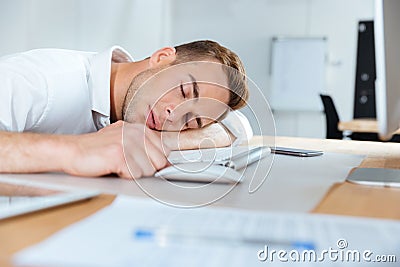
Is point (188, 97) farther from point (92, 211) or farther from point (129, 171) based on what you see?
point (92, 211)

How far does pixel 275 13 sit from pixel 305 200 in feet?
18.1

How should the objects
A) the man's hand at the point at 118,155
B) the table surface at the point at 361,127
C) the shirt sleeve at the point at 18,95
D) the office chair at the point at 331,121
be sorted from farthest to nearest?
1. the office chair at the point at 331,121
2. the table surface at the point at 361,127
3. the shirt sleeve at the point at 18,95
4. the man's hand at the point at 118,155

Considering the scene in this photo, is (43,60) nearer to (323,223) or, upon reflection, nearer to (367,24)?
(323,223)

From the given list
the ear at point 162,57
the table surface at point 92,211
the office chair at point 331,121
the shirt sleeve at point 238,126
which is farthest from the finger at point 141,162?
the office chair at point 331,121

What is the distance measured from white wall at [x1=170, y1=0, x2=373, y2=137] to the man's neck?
4.37m

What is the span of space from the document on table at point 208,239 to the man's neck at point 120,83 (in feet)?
3.43

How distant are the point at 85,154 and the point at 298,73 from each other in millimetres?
5306

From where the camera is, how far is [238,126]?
1.45 metres

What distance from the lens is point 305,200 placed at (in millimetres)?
665

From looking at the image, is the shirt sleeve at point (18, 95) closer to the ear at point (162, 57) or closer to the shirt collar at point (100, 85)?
the shirt collar at point (100, 85)

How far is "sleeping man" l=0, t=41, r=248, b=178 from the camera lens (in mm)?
774

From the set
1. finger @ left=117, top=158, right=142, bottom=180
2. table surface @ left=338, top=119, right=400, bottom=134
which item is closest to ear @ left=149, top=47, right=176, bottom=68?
finger @ left=117, top=158, right=142, bottom=180

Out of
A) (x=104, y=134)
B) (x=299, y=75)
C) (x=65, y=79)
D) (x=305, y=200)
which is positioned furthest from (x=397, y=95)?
(x=299, y=75)

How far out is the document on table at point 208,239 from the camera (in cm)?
39
